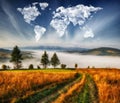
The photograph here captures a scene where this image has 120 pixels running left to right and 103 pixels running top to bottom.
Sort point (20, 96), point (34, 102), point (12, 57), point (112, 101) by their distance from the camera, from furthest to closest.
→ point (12, 57)
point (20, 96)
point (34, 102)
point (112, 101)

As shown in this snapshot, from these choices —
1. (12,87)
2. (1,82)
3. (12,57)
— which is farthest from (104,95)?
(12,57)

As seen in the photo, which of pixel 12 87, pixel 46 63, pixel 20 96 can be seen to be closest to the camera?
pixel 20 96

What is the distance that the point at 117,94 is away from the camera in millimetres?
13711

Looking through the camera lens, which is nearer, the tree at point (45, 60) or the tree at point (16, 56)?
the tree at point (16, 56)

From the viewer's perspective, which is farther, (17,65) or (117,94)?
(17,65)

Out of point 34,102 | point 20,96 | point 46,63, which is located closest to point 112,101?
point 34,102

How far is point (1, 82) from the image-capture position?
55.0ft

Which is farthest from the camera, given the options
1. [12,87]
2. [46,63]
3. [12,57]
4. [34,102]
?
[46,63]

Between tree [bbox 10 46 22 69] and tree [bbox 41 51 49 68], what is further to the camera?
tree [bbox 41 51 49 68]

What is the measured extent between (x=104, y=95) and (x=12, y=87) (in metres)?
6.24

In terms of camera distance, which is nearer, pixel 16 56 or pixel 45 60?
pixel 16 56

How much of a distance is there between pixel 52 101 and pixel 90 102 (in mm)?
2242

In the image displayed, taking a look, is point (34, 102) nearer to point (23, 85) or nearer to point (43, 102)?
point (43, 102)

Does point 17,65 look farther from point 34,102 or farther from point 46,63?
point 34,102
